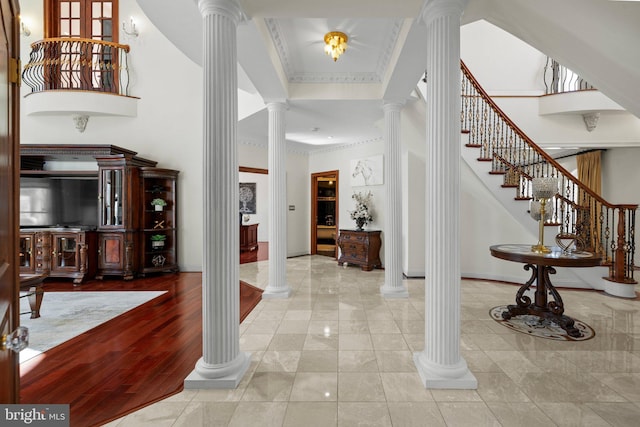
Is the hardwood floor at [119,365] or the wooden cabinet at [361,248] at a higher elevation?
the wooden cabinet at [361,248]

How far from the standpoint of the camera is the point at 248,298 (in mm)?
4199

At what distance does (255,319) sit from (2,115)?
9.33 ft

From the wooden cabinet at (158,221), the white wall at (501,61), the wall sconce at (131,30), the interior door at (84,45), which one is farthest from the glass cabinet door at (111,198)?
the white wall at (501,61)

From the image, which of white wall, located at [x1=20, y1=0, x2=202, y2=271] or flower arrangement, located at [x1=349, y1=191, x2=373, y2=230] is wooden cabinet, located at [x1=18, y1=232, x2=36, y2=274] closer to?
white wall, located at [x1=20, y1=0, x2=202, y2=271]

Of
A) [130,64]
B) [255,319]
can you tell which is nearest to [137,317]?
[255,319]

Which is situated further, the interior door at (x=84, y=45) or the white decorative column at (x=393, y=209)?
the interior door at (x=84, y=45)

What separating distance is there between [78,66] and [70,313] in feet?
15.5

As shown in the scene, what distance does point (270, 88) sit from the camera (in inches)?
153

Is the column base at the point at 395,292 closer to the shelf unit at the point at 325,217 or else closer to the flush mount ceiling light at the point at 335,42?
the flush mount ceiling light at the point at 335,42

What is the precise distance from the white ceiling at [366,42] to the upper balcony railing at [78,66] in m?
3.19

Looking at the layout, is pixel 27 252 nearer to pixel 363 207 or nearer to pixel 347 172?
pixel 363 207

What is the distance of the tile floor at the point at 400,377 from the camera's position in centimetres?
178

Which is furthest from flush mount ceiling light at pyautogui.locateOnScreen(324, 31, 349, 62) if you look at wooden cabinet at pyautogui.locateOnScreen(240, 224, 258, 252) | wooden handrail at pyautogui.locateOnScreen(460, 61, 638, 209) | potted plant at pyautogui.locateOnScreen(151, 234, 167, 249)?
wooden cabinet at pyautogui.locateOnScreen(240, 224, 258, 252)

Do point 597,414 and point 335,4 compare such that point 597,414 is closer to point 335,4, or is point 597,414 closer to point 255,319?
point 255,319
